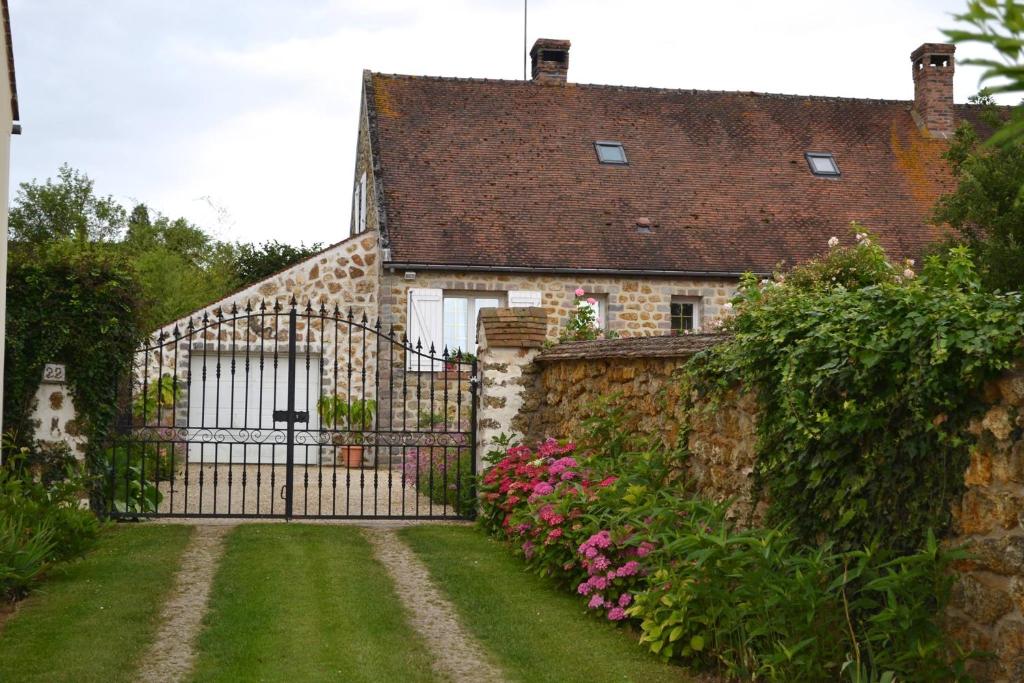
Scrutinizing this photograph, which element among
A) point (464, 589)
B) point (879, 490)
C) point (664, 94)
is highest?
point (664, 94)

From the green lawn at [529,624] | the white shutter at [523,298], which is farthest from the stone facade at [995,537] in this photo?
the white shutter at [523,298]

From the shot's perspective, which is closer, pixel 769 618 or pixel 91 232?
pixel 769 618

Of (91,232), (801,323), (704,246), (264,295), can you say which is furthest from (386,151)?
(91,232)

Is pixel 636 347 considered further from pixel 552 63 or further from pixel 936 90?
pixel 936 90

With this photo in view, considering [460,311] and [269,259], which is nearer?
[460,311]

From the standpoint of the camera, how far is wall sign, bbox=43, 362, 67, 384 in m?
9.58

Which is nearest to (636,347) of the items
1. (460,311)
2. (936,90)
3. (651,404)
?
(651,404)

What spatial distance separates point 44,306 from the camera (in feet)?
31.2

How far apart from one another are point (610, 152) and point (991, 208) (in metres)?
6.49

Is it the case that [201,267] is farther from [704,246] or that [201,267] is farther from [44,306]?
[44,306]

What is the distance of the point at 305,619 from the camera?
6559mm

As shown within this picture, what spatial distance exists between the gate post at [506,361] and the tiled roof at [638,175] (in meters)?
6.32

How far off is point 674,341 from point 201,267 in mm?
29597

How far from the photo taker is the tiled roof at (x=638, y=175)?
671 inches
